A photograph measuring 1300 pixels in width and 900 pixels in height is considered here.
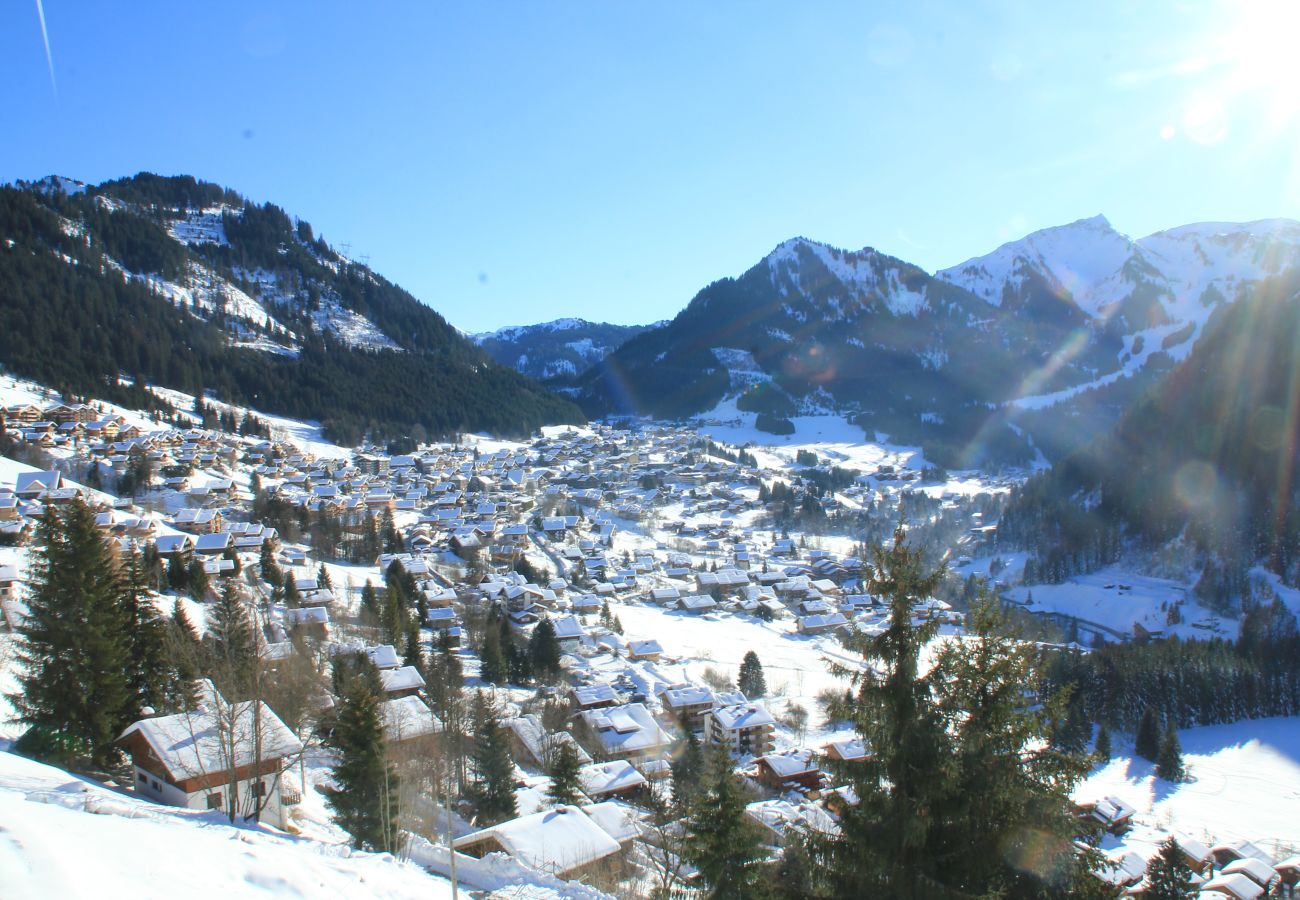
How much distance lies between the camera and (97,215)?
11131 centimetres

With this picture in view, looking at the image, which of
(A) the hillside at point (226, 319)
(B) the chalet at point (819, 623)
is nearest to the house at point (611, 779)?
(B) the chalet at point (819, 623)

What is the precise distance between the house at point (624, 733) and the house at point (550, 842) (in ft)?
28.9

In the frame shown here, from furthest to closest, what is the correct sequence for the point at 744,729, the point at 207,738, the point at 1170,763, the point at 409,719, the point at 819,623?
the point at 819,623
the point at 1170,763
the point at 744,729
the point at 409,719
the point at 207,738

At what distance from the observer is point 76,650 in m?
13.2

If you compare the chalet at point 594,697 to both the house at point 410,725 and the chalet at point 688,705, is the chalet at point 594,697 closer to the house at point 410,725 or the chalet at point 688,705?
the chalet at point 688,705

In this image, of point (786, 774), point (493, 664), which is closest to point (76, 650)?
point (493, 664)

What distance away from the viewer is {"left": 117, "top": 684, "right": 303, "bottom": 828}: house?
472 inches

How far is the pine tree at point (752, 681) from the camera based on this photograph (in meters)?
32.6

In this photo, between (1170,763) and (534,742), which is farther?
(1170,763)

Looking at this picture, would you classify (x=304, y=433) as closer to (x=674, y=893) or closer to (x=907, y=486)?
(x=907, y=486)

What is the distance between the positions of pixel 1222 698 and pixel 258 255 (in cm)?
14384

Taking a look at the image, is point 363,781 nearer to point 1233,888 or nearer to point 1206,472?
point 1233,888

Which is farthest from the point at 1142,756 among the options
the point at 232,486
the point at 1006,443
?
the point at 1006,443

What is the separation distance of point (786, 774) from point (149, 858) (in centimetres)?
1961
